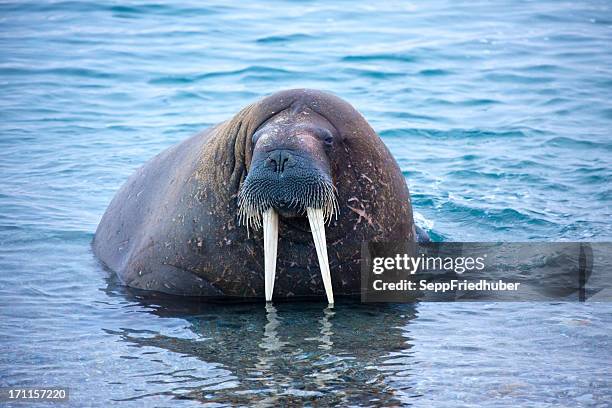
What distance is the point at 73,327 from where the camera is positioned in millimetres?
7695

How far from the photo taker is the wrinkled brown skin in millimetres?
7883

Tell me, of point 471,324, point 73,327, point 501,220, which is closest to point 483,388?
point 471,324

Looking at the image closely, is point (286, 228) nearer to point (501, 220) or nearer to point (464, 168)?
point (501, 220)

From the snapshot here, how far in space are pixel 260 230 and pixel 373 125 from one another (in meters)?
7.22

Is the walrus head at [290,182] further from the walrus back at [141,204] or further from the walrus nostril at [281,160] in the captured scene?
the walrus back at [141,204]

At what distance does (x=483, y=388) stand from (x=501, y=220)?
4.49 meters

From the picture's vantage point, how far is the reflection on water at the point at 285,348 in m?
6.32

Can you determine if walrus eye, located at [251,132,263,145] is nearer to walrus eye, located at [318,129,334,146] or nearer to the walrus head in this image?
the walrus head

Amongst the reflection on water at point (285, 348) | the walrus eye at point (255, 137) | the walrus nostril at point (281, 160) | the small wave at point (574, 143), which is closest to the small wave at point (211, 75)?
the small wave at point (574, 143)

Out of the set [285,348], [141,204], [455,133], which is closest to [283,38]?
[455,133]

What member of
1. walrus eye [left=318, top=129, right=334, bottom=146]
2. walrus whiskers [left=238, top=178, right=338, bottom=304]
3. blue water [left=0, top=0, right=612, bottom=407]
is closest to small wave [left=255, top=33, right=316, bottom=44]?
blue water [left=0, top=0, right=612, bottom=407]

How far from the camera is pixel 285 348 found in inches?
282

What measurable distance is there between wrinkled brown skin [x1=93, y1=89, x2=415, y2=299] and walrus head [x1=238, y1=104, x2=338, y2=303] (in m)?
0.20

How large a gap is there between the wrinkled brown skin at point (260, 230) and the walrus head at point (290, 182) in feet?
0.65
